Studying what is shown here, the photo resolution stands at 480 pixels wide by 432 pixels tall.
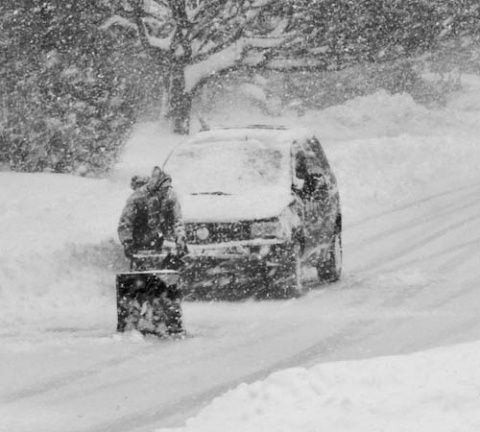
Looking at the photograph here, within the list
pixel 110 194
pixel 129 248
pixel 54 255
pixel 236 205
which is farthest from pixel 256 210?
pixel 110 194

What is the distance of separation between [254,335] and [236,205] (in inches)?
104

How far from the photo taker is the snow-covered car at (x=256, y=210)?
528 inches

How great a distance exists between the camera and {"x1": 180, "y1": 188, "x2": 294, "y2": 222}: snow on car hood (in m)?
13.5

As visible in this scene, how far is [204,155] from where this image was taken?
15.0 metres

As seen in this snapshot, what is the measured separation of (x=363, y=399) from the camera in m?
7.20

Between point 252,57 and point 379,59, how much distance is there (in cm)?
327

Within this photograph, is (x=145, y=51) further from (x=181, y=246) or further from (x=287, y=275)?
(x=181, y=246)

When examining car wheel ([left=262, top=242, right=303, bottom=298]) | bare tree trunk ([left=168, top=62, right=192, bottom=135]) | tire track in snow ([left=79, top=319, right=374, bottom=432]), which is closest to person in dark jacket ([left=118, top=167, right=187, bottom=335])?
car wheel ([left=262, top=242, right=303, bottom=298])

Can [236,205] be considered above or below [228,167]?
below

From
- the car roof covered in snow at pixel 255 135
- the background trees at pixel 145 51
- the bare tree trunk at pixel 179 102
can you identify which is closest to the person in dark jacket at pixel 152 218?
the car roof covered in snow at pixel 255 135

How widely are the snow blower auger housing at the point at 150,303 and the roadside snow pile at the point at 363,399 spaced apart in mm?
3465

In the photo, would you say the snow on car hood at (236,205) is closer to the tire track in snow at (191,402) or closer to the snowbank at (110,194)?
the snowbank at (110,194)

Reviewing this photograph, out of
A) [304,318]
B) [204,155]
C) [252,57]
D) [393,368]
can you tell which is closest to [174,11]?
[252,57]

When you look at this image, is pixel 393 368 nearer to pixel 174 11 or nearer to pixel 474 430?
pixel 474 430
